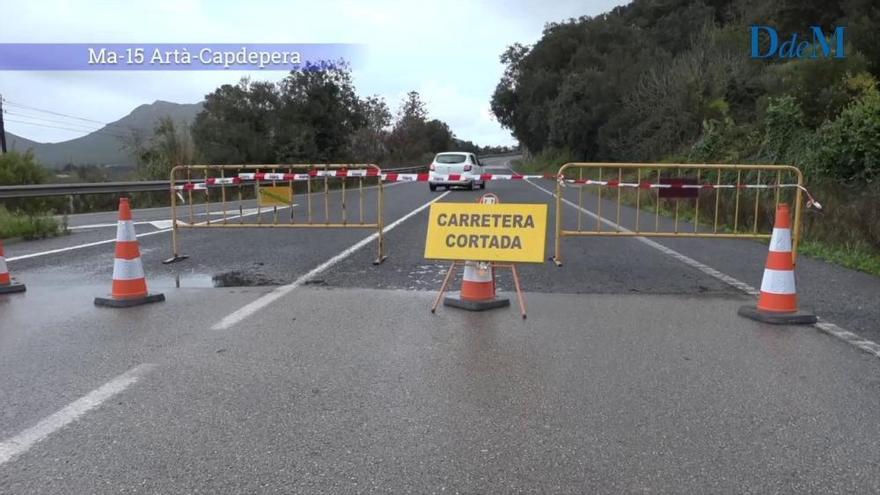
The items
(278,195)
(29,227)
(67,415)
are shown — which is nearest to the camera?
(67,415)

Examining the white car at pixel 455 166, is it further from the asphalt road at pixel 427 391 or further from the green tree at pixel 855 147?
the asphalt road at pixel 427 391

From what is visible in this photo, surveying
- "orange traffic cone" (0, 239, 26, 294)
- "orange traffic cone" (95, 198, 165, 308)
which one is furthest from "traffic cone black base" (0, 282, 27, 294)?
"orange traffic cone" (95, 198, 165, 308)

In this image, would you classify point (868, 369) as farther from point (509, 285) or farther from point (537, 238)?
point (509, 285)

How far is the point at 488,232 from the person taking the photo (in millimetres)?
6738

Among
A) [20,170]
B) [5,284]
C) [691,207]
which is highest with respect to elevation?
[20,170]

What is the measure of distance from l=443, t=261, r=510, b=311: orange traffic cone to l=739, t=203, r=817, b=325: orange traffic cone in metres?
2.30

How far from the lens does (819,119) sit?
18516mm

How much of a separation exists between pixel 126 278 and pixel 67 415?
3.12 meters

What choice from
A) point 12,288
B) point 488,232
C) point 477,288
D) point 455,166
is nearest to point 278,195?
point 12,288

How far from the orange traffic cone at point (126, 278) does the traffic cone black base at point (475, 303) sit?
2922mm

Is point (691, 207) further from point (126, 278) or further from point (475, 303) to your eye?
point (126, 278)

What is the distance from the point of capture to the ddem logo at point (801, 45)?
65.9 feet

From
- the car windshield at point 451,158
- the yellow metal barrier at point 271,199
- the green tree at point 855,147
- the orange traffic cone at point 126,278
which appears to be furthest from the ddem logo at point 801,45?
the orange traffic cone at point 126,278

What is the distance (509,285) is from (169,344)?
3.76 meters
